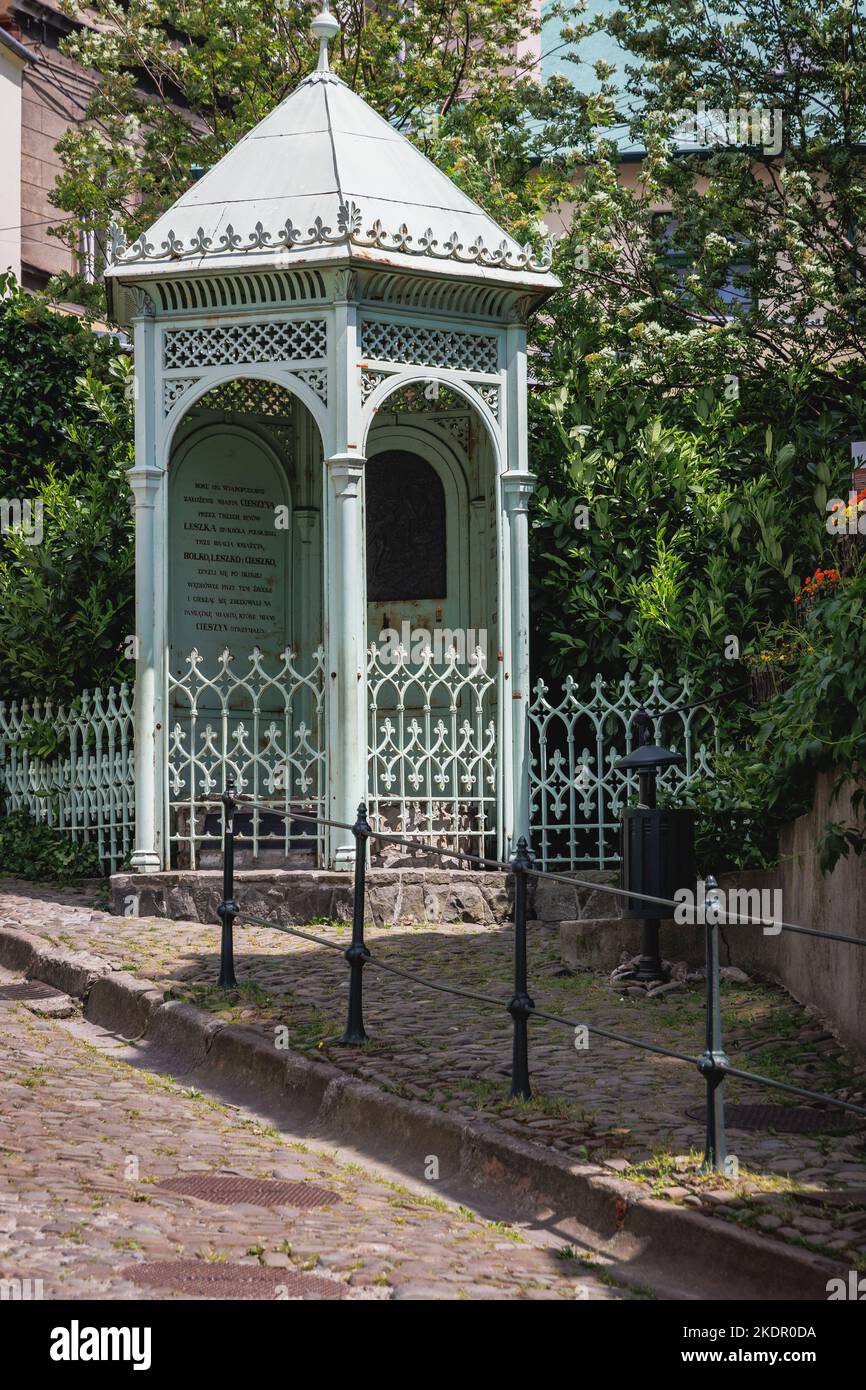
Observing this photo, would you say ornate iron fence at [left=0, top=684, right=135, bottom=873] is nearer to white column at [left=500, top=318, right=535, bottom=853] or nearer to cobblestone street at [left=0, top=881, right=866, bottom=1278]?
cobblestone street at [left=0, top=881, right=866, bottom=1278]

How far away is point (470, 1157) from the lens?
6656 millimetres

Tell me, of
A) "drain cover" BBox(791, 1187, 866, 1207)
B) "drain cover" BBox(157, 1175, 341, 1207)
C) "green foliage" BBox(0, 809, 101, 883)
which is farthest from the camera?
"green foliage" BBox(0, 809, 101, 883)

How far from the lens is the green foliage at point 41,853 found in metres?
13.4

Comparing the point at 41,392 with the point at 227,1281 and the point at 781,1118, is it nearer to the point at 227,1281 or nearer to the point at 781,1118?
the point at 781,1118

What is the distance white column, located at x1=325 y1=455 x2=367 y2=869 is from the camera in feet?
38.1

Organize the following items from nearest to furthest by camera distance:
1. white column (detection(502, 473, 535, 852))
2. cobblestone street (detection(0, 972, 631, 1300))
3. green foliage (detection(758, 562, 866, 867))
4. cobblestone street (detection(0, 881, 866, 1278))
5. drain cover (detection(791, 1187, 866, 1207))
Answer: cobblestone street (detection(0, 972, 631, 1300))
drain cover (detection(791, 1187, 866, 1207))
cobblestone street (detection(0, 881, 866, 1278))
green foliage (detection(758, 562, 866, 867))
white column (detection(502, 473, 535, 852))

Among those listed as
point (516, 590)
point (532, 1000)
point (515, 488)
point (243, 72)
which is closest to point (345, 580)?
point (516, 590)

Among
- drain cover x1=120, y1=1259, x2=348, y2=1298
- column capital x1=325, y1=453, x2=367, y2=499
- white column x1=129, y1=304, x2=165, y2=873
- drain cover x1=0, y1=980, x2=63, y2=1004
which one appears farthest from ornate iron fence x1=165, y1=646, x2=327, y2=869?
drain cover x1=120, y1=1259, x2=348, y2=1298

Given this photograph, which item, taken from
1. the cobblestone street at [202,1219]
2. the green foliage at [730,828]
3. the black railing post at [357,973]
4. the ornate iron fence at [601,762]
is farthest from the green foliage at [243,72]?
the cobblestone street at [202,1219]

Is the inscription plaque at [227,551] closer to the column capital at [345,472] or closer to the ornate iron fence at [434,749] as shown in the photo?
the ornate iron fence at [434,749]

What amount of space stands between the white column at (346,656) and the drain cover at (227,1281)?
6.28 metres

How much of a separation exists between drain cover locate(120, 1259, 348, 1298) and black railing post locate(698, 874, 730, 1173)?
4.86 ft

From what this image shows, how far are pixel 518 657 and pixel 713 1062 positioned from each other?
21.3ft

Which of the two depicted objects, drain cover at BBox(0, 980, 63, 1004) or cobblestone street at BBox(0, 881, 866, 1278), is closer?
cobblestone street at BBox(0, 881, 866, 1278)
